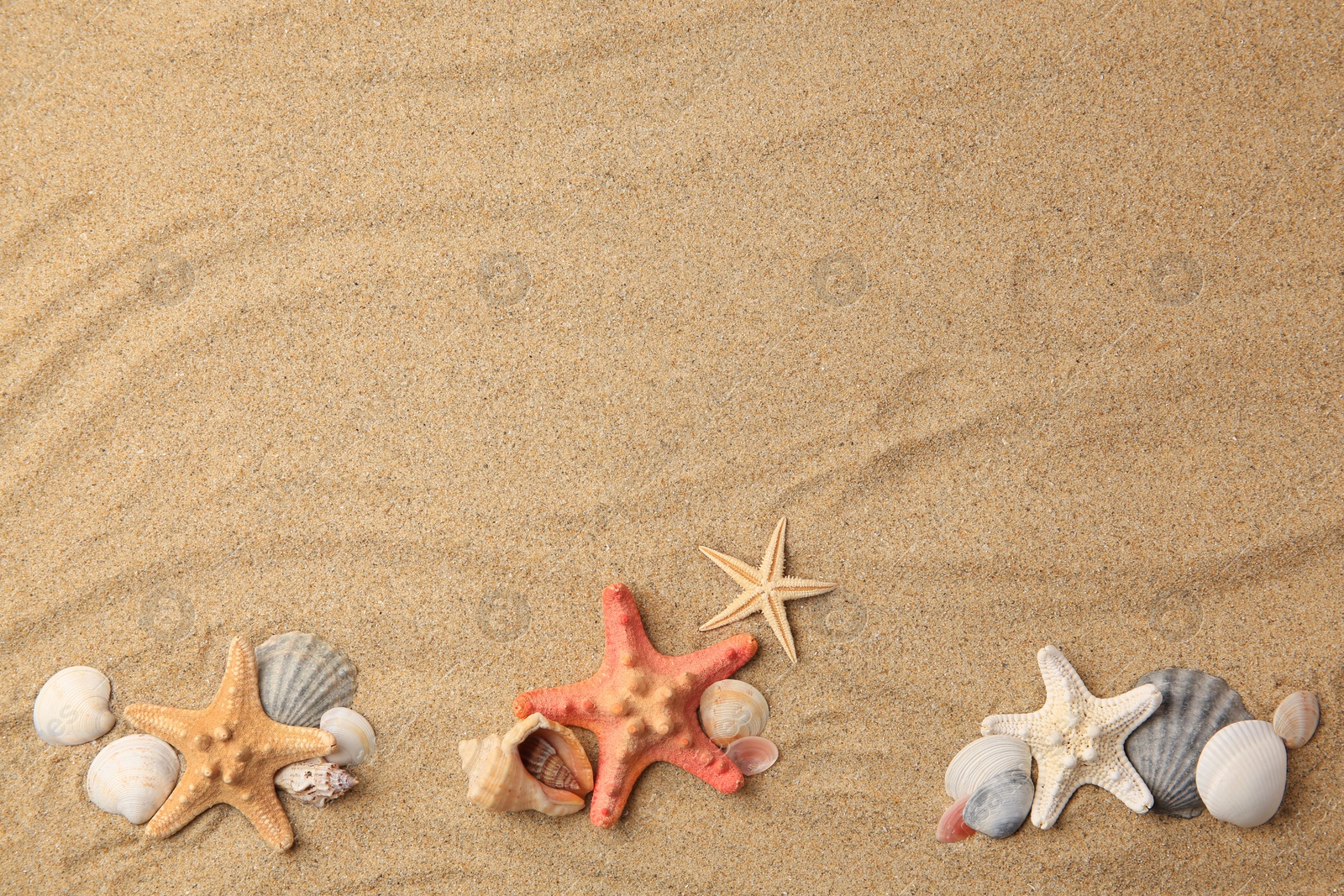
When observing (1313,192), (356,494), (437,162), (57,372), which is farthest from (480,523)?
(1313,192)

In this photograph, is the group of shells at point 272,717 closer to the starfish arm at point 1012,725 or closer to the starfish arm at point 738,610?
the starfish arm at point 738,610

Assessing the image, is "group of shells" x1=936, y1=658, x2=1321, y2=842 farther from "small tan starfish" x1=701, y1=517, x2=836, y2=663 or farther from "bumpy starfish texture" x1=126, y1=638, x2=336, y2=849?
"bumpy starfish texture" x1=126, y1=638, x2=336, y2=849

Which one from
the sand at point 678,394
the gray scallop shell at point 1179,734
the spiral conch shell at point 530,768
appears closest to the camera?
the spiral conch shell at point 530,768

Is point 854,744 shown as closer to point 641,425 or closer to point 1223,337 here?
point 641,425

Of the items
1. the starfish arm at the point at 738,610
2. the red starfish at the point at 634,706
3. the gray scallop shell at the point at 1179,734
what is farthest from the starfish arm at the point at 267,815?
the gray scallop shell at the point at 1179,734

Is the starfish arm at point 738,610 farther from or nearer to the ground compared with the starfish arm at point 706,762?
farther from the ground

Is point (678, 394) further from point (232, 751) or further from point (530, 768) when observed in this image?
point (232, 751)

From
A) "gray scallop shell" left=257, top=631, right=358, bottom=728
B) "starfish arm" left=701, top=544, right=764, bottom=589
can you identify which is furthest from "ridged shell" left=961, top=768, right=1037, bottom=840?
"gray scallop shell" left=257, top=631, right=358, bottom=728

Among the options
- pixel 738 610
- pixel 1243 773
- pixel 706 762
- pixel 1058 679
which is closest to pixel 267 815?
pixel 706 762
